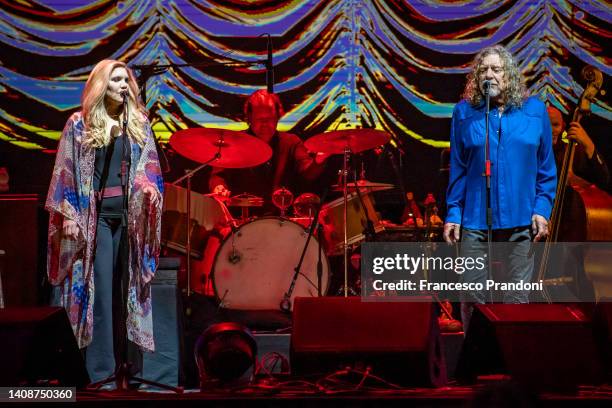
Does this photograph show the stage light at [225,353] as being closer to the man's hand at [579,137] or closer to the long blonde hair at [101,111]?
the long blonde hair at [101,111]

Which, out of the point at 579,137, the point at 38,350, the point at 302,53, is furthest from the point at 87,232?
the point at 302,53

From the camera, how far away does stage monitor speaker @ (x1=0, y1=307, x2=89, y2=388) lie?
3.12 meters

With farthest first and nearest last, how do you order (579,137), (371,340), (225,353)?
(579,137), (225,353), (371,340)

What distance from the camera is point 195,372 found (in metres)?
5.05

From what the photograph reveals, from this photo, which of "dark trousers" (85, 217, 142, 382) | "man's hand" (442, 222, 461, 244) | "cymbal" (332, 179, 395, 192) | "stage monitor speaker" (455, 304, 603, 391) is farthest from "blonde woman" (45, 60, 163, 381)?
"cymbal" (332, 179, 395, 192)

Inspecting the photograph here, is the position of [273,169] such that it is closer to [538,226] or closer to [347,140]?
[347,140]

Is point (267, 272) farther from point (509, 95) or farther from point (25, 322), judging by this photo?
point (25, 322)

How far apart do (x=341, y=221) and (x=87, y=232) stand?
272 centimetres

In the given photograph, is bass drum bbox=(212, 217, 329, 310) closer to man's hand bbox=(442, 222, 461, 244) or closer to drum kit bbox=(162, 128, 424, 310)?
drum kit bbox=(162, 128, 424, 310)

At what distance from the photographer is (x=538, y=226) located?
13.5ft

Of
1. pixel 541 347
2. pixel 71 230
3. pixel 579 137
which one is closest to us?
pixel 541 347

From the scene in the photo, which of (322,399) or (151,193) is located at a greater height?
(151,193)

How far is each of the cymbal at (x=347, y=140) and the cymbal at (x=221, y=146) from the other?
15.9 inches

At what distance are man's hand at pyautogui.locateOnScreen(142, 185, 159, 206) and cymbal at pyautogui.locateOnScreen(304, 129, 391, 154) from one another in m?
2.20
